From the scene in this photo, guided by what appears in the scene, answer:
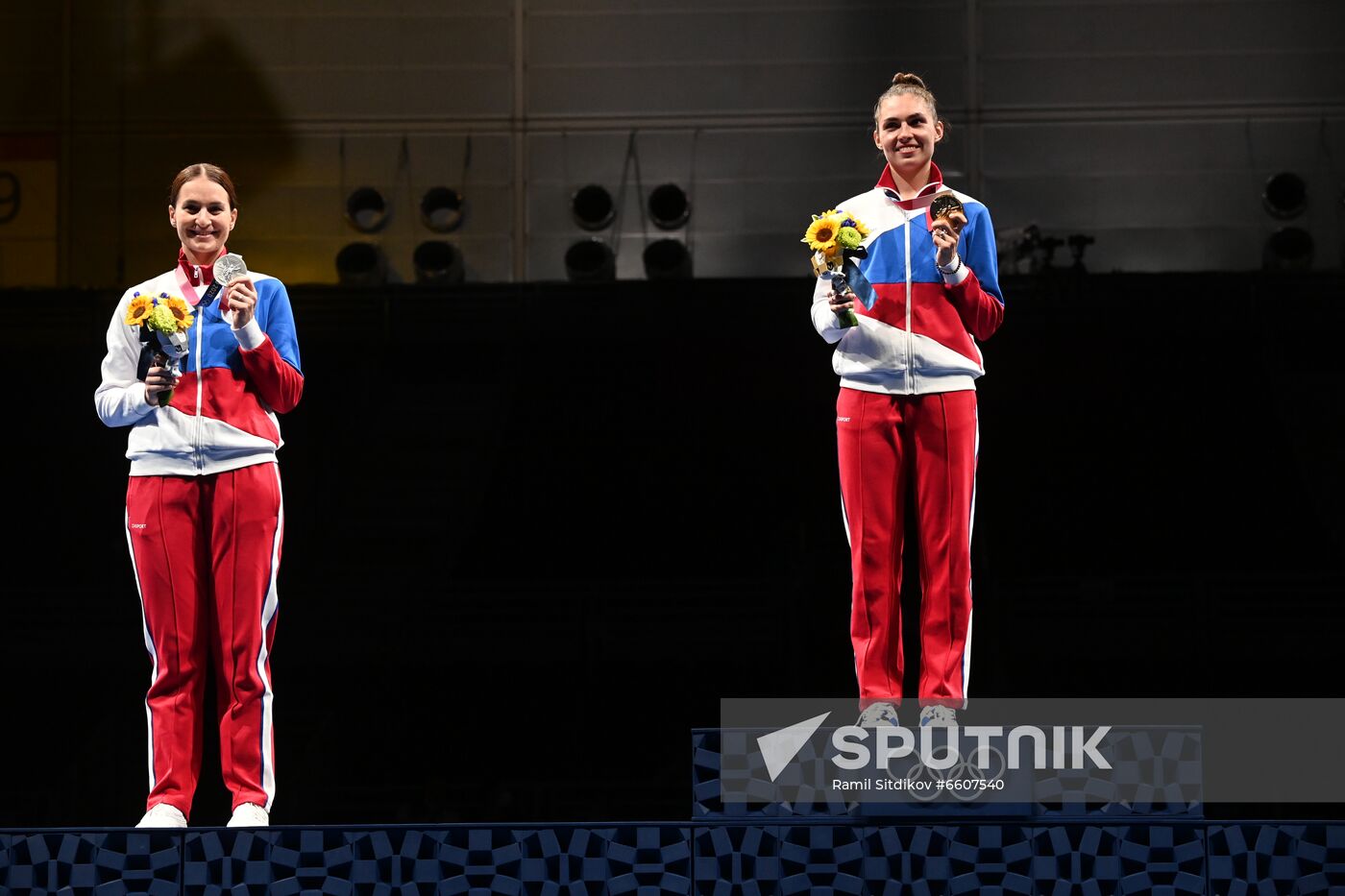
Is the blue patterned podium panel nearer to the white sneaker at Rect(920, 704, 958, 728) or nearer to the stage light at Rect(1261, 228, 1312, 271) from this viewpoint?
the white sneaker at Rect(920, 704, 958, 728)

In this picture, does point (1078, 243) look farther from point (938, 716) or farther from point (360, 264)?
point (938, 716)

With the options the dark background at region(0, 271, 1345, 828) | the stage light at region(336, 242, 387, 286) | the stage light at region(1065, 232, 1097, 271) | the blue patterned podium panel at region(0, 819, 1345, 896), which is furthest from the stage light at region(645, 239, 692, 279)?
the blue patterned podium panel at region(0, 819, 1345, 896)

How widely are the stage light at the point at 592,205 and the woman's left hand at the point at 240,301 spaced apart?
7856 millimetres

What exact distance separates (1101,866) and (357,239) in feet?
31.0

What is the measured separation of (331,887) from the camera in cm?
391

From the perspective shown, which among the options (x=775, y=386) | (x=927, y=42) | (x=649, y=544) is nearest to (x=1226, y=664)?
(x=649, y=544)

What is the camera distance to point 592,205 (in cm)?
1213

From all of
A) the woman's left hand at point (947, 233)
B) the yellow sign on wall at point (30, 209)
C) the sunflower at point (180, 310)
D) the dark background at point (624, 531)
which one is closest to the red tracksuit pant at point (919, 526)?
the woman's left hand at point (947, 233)

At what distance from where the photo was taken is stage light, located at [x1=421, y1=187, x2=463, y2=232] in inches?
481

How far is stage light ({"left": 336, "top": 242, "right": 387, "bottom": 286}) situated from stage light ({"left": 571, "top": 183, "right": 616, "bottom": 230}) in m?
1.42

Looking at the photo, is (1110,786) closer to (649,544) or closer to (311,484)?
(649,544)

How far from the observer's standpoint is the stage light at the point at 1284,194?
11.8 meters

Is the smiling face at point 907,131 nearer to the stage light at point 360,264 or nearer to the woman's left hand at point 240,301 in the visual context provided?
the woman's left hand at point 240,301
